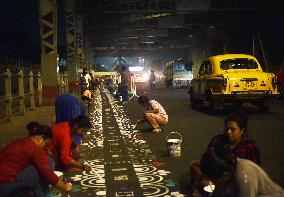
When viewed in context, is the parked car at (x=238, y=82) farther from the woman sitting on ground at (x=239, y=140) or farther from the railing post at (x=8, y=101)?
the woman sitting on ground at (x=239, y=140)

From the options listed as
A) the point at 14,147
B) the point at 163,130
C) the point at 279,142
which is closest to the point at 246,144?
the point at 14,147

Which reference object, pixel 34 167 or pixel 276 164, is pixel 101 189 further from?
pixel 276 164

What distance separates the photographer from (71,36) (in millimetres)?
36656

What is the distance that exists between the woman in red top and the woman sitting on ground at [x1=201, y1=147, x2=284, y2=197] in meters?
1.74

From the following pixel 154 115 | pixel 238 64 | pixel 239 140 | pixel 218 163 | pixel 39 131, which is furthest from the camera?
pixel 238 64

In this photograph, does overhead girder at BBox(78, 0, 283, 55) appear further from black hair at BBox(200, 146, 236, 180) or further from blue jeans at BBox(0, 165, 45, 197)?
black hair at BBox(200, 146, 236, 180)

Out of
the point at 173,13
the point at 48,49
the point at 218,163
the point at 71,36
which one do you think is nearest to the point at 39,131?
the point at 218,163

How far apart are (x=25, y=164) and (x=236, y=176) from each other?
225 centimetres

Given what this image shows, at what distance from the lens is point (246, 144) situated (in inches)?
218

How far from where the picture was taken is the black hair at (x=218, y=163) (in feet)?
14.6

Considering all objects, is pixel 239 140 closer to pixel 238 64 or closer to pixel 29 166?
pixel 29 166

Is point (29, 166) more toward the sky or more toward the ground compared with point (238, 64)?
more toward the ground

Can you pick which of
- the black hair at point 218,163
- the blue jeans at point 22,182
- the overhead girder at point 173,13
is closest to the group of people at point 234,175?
the black hair at point 218,163

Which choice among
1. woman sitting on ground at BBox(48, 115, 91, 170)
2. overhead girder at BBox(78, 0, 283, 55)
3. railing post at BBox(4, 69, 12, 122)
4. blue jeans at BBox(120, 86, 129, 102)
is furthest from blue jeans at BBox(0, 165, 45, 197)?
overhead girder at BBox(78, 0, 283, 55)
